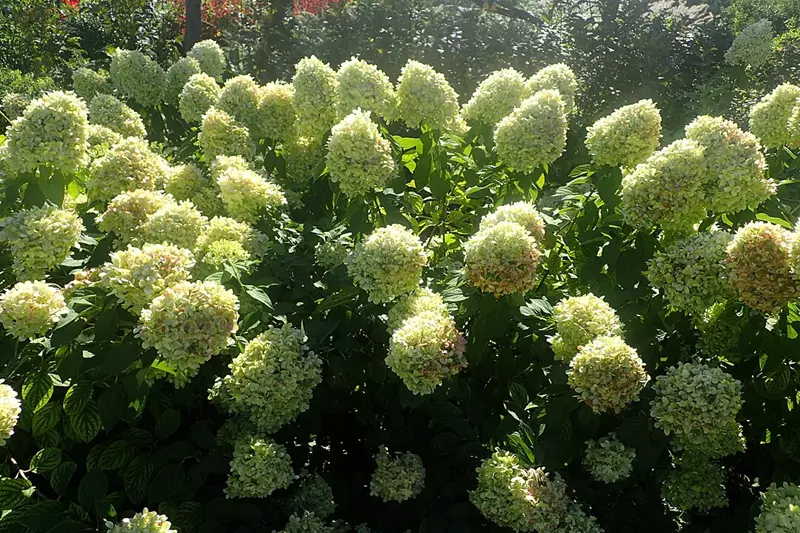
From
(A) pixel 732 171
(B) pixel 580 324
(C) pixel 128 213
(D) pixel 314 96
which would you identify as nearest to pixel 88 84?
(D) pixel 314 96

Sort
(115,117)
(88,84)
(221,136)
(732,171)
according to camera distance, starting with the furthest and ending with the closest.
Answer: (88,84)
(115,117)
(221,136)
(732,171)

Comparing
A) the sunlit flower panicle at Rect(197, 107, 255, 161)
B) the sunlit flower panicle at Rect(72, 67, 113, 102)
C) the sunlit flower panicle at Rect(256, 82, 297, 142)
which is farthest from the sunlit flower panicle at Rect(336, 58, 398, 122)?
the sunlit flower panicle at Rect(72, 67, 113, 102)

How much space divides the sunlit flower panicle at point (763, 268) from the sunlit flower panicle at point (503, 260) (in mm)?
567

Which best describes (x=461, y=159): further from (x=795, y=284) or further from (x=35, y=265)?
(x=35, y=265)

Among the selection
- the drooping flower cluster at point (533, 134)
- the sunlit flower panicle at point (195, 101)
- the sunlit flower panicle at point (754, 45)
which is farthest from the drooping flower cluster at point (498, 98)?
the sunlit flower panicle at point (754, 45)

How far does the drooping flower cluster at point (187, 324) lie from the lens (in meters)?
1.98

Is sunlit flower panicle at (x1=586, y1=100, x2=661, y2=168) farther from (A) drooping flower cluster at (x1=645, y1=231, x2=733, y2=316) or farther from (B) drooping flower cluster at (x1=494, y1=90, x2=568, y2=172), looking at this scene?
(A) drooping flower cluster at (x1=645, y1=231, x2=733, y2=316)

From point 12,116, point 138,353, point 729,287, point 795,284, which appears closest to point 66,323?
point 138,353

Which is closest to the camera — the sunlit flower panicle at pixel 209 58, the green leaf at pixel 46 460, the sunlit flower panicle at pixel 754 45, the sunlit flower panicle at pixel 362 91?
the green leaf at pixel 46 460

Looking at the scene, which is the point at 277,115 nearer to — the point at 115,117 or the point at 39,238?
the point at 115,117

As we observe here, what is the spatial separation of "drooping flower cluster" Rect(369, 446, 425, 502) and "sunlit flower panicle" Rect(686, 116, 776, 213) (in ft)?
4.30

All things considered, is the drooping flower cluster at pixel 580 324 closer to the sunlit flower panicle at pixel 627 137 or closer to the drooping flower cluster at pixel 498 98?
the sunlit flower panicle at pixel 627 137

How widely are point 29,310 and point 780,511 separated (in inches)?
87.9

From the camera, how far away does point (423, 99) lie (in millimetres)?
3125
